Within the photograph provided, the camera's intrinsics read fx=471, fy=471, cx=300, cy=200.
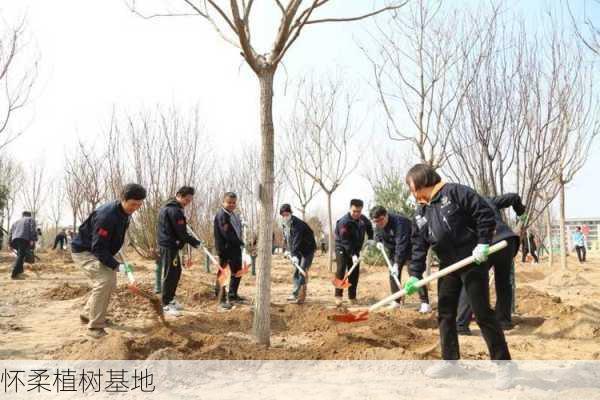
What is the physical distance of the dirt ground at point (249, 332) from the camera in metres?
3.75

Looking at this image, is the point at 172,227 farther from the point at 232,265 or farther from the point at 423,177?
the point at 423,177

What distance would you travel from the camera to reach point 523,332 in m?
5.25

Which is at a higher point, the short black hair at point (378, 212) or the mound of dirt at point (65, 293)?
the short black hair at point (378, 212)

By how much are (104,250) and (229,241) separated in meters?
2.58

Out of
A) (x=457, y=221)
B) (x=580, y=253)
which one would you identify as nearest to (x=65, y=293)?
(x=457, y=221)

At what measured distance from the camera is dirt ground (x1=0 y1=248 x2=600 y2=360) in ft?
12.3

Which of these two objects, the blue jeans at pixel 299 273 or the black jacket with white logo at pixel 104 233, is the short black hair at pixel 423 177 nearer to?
the black jacket with white logo at pixel 104 233

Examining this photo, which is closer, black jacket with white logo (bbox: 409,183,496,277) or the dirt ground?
black jacket with white logo (bbox: 409,183,496,277)

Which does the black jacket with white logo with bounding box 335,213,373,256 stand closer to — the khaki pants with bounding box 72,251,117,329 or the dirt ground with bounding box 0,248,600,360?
the dirt ground with bounding box 0,248,600,360

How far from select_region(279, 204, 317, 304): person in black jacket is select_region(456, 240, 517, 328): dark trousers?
289 cm

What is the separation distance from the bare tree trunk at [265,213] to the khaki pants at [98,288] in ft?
5.40

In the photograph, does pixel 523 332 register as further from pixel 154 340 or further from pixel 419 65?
pixel 419 65

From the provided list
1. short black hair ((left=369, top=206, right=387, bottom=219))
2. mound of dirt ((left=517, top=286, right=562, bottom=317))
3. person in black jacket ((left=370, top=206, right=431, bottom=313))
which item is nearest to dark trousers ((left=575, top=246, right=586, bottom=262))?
mound of dirt ((left=517, top=286, right=562, bottom=317))

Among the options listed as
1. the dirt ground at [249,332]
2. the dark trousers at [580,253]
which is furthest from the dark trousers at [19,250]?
the dark trousers at [580,253]
